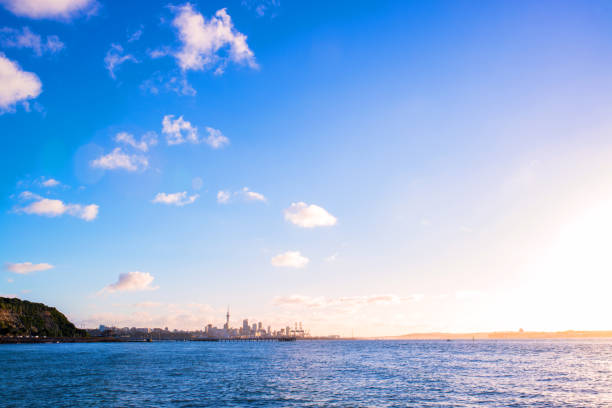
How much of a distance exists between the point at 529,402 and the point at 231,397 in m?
31.4

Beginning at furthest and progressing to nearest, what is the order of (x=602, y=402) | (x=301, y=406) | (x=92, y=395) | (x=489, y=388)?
(x=489, y=388)
(x=92, y=395)
(x=602, y=402)
(x=301, y=406)

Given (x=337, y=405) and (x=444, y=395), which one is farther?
(x=444, y=395)

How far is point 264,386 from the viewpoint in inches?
1996

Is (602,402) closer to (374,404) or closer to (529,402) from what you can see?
(529,402)

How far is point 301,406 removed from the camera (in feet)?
121

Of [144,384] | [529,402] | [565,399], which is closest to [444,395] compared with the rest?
[529,402]

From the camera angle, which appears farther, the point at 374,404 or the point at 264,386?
the point at 264,386

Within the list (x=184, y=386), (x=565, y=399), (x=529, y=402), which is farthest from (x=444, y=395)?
(x=184, y=386)

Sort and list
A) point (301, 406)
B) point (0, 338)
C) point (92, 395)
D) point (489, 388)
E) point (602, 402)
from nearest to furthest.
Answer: point (301, 406), point (602, 402), point (92, 395), point (489, 388), point (0, 338)

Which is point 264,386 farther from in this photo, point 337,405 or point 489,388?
point 489,388

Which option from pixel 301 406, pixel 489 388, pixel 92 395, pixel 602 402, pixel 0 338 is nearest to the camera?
pixel 301 406

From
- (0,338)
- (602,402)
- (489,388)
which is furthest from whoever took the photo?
(0,338)

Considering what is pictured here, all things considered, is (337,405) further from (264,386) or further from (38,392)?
(38,392)

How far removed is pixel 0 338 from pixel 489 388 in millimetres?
230906
